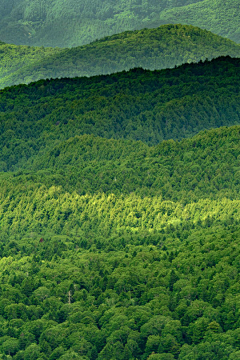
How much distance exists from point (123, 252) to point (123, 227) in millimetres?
11126

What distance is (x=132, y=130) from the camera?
18788cm

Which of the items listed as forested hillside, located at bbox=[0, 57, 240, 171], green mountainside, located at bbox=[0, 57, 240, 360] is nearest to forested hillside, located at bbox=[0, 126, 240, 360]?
green mountainside, located at bbox=[0, 57, 240, 360]

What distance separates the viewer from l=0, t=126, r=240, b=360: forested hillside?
10700 centimetres

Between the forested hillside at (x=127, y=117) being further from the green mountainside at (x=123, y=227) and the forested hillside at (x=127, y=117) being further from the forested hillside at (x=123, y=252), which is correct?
the forested hillside at (x=123, y=252)

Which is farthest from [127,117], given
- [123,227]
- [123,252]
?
[123,252]

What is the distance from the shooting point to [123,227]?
14050 cm

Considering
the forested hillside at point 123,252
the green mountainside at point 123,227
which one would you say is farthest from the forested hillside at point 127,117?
the forested hillside at point 123,252

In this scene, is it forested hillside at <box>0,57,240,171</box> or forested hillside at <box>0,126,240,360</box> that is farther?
forested hillside at <box>0,57,240,171</box>

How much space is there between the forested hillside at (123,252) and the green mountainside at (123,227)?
0.51 feet

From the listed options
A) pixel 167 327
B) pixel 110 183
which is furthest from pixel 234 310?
pixel 110 183

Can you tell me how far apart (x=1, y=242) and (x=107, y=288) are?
24.6 metres

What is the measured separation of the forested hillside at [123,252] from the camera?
4213 inches

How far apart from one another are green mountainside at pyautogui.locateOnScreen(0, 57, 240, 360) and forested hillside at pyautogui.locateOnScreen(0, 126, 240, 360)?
16 centimetres

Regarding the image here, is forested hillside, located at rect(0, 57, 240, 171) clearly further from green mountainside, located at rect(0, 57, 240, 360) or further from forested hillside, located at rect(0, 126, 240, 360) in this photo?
forested hillside, located at rect(0, 126, 240, 360)
